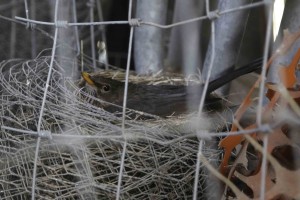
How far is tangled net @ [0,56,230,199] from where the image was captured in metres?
0.96

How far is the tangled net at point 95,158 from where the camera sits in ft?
3.14

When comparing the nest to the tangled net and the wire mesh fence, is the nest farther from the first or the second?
the tangled net

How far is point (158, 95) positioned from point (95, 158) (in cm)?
35

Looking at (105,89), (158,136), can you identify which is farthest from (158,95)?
(158,136)

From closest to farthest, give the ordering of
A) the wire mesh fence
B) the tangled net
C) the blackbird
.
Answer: the wire mesh fence → the tangled net → the blackbird

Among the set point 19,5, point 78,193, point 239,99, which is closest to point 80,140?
point 78,193

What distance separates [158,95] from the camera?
1267 mm

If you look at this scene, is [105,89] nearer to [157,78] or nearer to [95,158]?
[157,78]

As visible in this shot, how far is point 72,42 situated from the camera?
4.83 ft

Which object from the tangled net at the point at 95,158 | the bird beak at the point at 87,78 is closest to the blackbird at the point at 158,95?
the bird beak at the point at 87,78

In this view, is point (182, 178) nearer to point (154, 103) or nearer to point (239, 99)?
point (154, 103)

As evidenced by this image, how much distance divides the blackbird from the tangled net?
5.6 inches

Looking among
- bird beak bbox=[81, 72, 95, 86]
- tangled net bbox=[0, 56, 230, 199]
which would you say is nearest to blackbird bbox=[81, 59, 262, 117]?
bird beak bbox=[81, 72, 95, 86]

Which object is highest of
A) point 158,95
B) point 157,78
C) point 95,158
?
point 157,78
